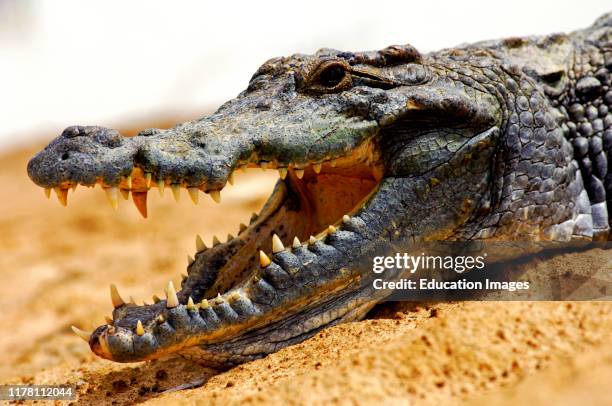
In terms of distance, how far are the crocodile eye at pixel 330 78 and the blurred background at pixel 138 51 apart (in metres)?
11.0

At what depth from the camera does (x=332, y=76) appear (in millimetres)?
3732

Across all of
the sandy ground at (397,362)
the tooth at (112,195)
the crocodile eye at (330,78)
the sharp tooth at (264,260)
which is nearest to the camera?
the sandy ground at (397,362)

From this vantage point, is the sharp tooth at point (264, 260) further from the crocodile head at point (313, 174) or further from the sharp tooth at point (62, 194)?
the sharp tooth at point (62, 194)

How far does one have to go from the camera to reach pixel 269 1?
1669 centimetres

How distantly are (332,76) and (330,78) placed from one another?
0.7 inches

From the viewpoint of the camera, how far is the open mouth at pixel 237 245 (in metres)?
3.20

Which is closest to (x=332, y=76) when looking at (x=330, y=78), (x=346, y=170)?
(x=330, y=78)

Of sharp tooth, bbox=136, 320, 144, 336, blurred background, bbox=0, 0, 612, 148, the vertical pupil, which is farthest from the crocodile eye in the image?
blurred background, bbox=0, 0, 612, 148

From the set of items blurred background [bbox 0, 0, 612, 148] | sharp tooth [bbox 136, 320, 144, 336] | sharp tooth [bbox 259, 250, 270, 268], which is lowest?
sharp tooth [bbox 136, 320, 144, 336]

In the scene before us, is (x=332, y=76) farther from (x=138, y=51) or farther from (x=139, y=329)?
(x=138, y=51)

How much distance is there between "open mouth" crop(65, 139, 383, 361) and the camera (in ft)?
10.5

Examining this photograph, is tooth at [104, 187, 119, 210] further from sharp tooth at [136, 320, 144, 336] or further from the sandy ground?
the sandy ground

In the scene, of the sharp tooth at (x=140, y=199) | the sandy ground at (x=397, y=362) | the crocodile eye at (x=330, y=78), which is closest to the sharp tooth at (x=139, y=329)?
the sandy ground at (x=397, y=362)

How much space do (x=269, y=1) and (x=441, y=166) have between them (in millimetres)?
13828
